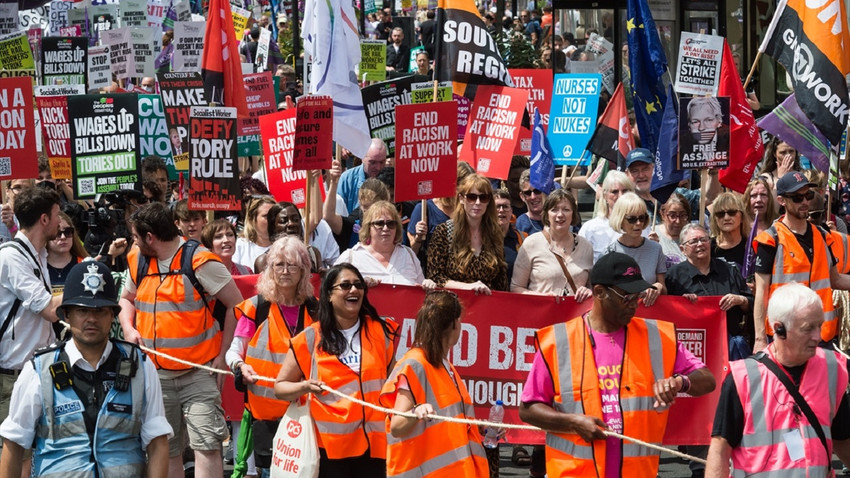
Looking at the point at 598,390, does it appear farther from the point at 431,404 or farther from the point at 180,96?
the point at 180,96

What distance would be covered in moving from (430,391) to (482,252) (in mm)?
2457

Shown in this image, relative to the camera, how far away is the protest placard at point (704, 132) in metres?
11.0

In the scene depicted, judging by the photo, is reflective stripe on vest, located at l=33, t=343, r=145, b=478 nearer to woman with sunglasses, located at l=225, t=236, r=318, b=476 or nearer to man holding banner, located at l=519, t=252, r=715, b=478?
man holding banner, located at l=519, t=252, r=715, b=478

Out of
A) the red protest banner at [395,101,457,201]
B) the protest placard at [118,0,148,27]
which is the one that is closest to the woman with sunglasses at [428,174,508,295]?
the red protest banner at [395,101,457,201]

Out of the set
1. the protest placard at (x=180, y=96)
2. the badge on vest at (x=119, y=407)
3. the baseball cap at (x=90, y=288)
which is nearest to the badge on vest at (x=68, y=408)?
the badge on vest at (x=119, y=407)

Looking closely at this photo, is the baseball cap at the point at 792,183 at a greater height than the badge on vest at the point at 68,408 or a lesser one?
greater

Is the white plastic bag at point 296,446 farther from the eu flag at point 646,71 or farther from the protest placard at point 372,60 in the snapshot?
the protest placard at point 372,60

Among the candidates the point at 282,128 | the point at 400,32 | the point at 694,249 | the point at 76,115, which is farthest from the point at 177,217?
the point at 400,32

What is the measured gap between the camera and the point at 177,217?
9.89 metres

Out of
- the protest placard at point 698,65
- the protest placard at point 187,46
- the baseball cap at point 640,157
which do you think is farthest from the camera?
the protest placard at point 187,46

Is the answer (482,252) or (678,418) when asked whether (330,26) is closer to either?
(482,252)

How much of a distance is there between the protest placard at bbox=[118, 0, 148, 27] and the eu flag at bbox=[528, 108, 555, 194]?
1045 centimetres

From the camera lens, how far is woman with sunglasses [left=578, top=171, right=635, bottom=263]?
9367mm

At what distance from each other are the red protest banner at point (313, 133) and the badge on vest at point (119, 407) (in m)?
4.23
